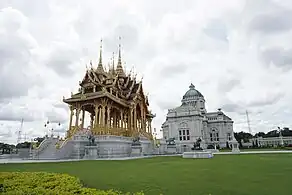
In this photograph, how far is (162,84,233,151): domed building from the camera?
67.0m

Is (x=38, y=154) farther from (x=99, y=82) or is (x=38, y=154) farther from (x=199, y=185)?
(x=199, y=185)

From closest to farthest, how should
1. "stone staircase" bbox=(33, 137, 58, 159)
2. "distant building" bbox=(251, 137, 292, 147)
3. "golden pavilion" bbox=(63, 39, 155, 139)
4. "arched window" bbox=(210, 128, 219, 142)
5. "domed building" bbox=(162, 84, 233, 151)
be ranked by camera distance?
"stone staircase" bbox=(33, 137, 58, 159)
"golden pavilion" bbox=(63, 39, 155, 139)
"domed building" bbox=(162, 84, 233, 151)
"distant building" bbox=(251, 137, 292, 147)
"arched window" bbox=(210, 128, 219, 142)

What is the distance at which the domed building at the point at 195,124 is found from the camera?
6700cm

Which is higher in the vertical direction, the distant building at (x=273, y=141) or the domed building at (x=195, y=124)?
the domed building at (x=195, y=124)

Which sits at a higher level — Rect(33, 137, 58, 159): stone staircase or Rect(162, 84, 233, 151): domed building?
Rect(162, 84, 233, 151): domed building

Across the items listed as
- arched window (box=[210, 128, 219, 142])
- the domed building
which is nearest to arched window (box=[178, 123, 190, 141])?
the domed building

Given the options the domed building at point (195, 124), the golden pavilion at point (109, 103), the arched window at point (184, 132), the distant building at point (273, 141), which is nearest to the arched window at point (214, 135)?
the domed building at point (195, 124)

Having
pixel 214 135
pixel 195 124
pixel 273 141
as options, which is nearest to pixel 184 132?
pixel 195 124

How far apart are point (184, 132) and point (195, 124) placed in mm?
4285

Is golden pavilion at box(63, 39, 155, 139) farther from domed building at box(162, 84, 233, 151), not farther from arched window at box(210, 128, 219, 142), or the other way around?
arched window at box(210, 128, 219, 142)

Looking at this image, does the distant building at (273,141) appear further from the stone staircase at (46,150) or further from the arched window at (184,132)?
the stone staircase at (46,150)

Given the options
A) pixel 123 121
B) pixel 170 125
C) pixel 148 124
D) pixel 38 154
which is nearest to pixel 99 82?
pixel 123 121

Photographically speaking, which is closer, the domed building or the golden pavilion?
the golden pavilion

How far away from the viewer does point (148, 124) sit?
1656 inches
